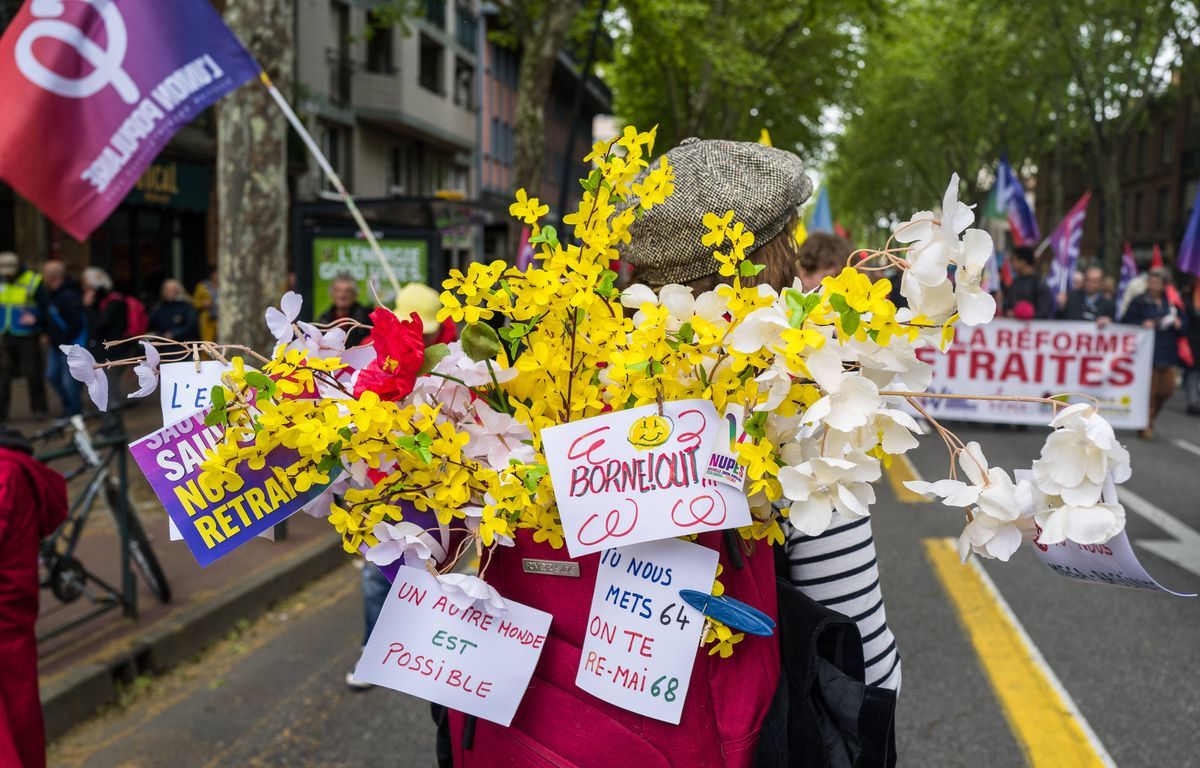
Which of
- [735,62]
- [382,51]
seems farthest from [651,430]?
[382,51]

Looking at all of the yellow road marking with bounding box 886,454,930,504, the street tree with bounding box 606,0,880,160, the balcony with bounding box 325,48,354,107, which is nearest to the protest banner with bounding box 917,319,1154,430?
the yellow road marking with bounding box 886,454,930,504

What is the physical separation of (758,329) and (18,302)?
1313 cm

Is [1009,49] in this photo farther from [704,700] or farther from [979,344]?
[704,700]

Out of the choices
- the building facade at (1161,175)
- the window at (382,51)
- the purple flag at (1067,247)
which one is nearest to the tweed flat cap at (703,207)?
the purple flag at (1067,247)

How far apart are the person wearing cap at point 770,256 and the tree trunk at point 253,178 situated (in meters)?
6.61

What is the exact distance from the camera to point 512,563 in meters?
1.47

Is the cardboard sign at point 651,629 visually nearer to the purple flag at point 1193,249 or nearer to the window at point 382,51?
the purple flag at point 1193,249

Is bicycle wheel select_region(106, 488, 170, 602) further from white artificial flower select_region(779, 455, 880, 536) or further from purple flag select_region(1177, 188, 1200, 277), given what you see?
purple flag select_region(1177, 188, 1200, 277)

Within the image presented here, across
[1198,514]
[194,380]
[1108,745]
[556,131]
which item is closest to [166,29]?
[194,380]

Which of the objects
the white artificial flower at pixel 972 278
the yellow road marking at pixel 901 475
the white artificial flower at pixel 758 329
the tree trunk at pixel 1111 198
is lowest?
the yellow road marking at pixel 901 475

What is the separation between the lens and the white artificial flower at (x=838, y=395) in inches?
45.6

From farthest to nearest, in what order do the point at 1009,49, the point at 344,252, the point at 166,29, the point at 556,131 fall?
the point at 556,131 → the point at 1009,49 → the point at 344,252 → the point at 166,29

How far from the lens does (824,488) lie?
1.23 metres

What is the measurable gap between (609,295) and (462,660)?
528mm
